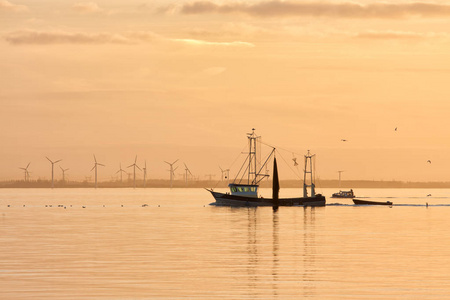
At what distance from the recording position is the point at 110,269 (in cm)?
5716

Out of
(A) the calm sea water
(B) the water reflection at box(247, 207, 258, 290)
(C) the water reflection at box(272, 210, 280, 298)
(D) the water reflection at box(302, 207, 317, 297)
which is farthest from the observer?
(B) the water reflection at box(247, 207, 258, 290)

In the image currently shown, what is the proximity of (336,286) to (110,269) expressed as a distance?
16.9 m

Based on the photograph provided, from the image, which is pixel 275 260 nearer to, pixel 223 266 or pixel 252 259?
pixel 252 259

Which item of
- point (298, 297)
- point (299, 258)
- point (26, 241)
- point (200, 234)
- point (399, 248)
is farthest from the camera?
point (200, 234)

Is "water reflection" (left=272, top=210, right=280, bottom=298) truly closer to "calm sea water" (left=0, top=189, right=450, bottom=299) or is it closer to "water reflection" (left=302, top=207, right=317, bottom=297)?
"calm sea water" (left=0, top=189, right=450, bottom=299)

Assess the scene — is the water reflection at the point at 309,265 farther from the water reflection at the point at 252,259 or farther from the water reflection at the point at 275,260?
the water reflection at the point at 252,259

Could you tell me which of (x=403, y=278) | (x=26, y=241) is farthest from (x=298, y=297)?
(x=26, y=241)

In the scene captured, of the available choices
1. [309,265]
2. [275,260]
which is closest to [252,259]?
[275,260]

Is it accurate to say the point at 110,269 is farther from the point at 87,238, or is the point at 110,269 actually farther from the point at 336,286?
the point at 87,238

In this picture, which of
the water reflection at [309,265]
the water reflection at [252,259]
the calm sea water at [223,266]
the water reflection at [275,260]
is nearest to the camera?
the calm sea water at [223,266]

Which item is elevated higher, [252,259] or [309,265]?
[252,259]

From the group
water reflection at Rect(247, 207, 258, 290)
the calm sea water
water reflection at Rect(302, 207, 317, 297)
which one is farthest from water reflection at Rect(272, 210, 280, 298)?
water reflection at Rect(302, 207, 317, 297)

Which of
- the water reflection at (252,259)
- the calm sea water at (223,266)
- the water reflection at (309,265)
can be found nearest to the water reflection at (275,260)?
the calm sea water at (223,266)

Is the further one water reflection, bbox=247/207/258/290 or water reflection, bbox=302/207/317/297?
water reflection, bbox=247/207/258/290
